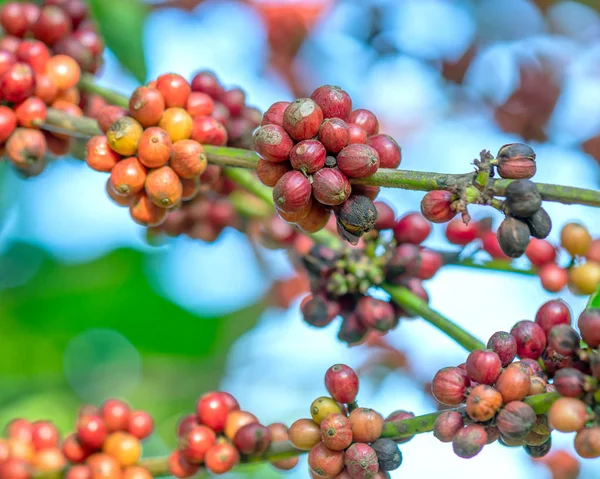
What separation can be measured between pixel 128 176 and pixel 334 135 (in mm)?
585

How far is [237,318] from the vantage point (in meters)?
5.00

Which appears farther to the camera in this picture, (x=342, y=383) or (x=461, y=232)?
(x=461, y=232)

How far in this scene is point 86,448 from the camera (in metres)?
2.39

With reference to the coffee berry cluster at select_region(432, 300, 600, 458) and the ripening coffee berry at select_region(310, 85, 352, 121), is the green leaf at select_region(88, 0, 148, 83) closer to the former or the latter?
the ripening coffee berry at select_region(310, 85, 352, 121)

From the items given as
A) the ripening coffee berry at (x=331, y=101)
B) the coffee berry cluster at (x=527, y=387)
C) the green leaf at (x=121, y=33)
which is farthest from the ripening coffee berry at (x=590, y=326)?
the green leaf at (x=121, y=33)

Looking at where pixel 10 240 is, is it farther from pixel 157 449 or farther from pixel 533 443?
pixel 533 443

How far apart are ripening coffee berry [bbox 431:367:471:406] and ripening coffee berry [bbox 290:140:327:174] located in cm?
51

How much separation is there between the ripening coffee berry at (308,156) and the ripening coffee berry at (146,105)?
50 centimetres

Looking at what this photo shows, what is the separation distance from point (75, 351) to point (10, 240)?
75 cm

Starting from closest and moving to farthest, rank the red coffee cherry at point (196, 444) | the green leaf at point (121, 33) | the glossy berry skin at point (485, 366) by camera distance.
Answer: the glossy berry skin at point (485, 366)
the red coffee cherry at point (196, 444)
the green leaf at point (121, 33)

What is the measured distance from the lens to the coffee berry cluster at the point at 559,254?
2.52m

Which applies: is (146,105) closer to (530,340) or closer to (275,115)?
(275,115)

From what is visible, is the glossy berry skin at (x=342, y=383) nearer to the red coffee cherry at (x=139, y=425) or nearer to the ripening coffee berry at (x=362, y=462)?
the ripening coffee berry at (x=362, y=462)

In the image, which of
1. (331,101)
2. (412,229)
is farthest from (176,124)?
(412,229)
